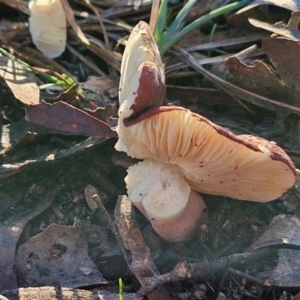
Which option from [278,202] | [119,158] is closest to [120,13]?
[119,158]

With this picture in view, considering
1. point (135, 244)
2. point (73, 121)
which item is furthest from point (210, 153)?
point (73, 121)

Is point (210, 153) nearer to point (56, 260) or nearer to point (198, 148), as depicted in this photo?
point (198, 148)

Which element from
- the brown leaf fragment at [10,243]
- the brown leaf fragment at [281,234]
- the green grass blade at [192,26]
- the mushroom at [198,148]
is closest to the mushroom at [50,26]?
the green grass blade at [192,26]

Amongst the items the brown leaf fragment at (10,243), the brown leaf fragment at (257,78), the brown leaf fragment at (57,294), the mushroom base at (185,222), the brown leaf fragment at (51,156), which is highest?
the brown leaf fragment at (257,78)

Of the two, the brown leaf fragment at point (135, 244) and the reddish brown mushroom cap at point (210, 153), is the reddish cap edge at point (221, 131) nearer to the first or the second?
the reddish brown mushroom cap at point (210, 153)

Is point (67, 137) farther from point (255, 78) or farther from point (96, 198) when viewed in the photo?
point (255, 78)

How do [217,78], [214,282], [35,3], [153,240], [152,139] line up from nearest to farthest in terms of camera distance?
[152,139] < [214,282] < [153,240] < [217,78] < [35,3]

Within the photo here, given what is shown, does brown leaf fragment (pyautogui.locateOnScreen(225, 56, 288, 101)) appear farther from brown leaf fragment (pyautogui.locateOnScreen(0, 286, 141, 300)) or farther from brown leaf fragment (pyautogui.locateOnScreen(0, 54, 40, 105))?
brown leaf fragment (pyautogui.locateOnScreen(0, 286, 141, 300))
